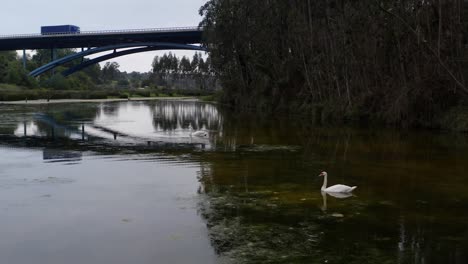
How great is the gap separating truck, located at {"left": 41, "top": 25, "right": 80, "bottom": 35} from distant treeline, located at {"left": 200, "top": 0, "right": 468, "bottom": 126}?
163ft

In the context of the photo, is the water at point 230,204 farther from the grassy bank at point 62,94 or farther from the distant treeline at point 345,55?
the grassy bank at point 62,94

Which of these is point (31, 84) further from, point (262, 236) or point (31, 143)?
point (262, 236)

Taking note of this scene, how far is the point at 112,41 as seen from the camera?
10919 centimetres

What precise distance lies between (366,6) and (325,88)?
11.0 metres

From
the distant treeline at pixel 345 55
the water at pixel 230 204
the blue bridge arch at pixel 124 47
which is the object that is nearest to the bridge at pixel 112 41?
the blue bridge arch at pixel 124 47

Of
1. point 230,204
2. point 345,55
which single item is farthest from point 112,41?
point 230,204

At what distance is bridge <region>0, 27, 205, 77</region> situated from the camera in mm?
103625

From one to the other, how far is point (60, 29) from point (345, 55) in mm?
81835

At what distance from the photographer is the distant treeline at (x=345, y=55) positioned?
34031mm

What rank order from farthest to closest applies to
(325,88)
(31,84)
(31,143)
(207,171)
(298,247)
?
(31,84) → (325,88) → (31,143) → (207,171) → (298,247)

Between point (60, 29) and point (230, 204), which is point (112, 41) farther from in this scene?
point (230, 204)

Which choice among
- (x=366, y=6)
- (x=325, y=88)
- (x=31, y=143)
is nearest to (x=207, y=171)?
(x=31, y=143)

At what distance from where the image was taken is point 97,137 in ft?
102

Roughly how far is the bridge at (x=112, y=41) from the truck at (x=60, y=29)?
1897 millimetres
